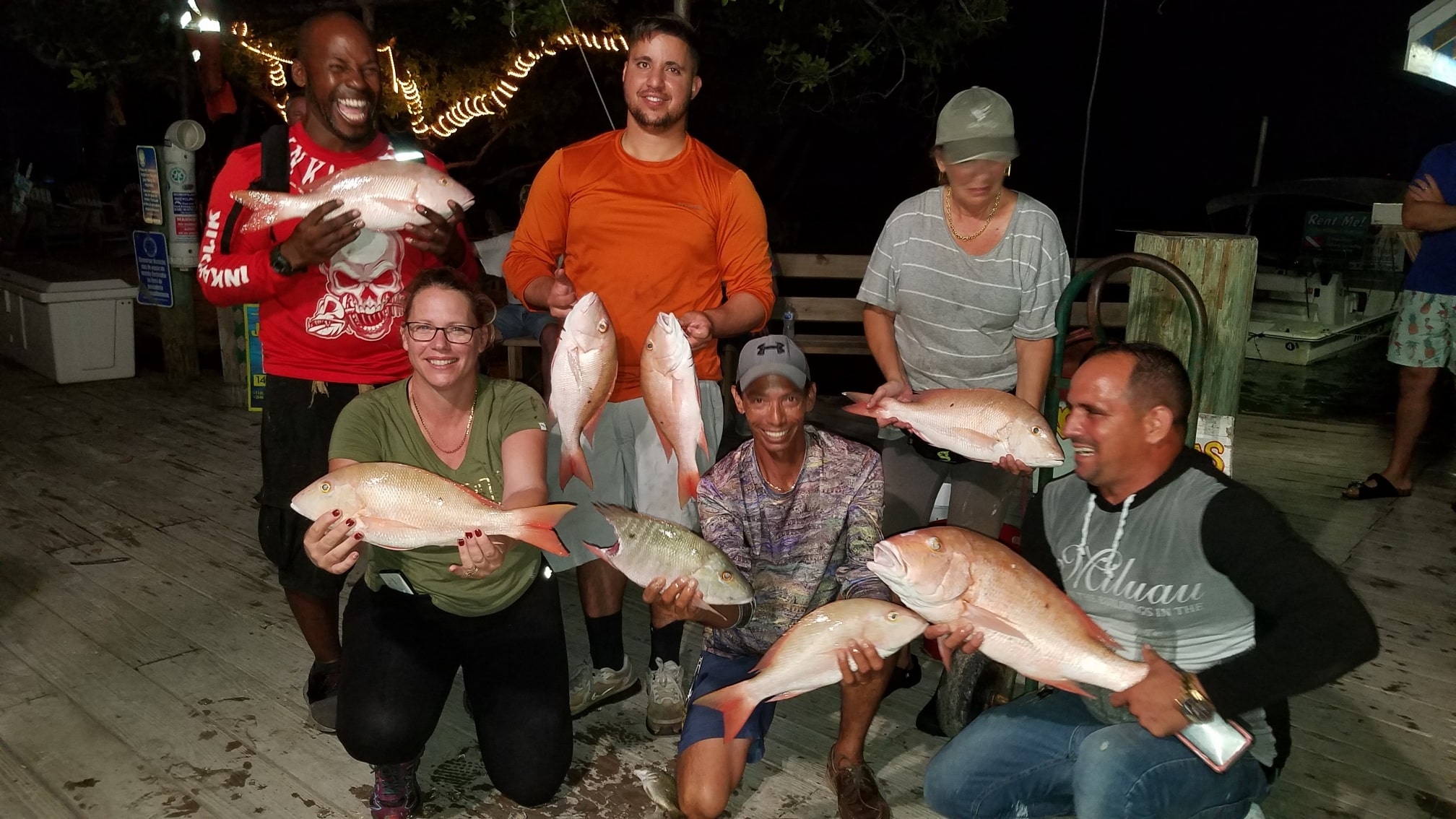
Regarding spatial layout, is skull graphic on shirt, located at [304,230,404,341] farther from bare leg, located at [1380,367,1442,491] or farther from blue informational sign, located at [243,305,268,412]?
bare leg, located at [1380,367,1442,491]

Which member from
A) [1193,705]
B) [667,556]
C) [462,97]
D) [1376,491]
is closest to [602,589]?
[667,556]

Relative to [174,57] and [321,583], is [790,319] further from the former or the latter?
[174,57]

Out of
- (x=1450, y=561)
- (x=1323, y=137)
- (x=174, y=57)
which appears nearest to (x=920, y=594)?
(x=1450, y=561)

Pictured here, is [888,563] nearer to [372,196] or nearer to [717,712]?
[717,712]

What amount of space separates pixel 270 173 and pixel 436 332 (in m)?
0.82

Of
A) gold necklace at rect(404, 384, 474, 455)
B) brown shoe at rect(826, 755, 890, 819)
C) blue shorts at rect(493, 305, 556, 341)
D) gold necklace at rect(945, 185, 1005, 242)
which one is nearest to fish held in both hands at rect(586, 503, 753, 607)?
gold necklace at rect(404, 384, 474, 455)

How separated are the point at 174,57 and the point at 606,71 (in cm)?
522

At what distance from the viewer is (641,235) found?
3113mm

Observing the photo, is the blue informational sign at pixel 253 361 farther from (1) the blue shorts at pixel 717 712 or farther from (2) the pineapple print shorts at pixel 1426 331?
(2) the pineapple print shorts at pixel 1426 331

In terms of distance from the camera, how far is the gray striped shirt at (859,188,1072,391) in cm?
312

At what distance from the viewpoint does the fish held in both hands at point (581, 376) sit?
268 centimetres

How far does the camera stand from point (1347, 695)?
362cm

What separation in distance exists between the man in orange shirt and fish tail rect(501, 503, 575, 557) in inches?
30.9

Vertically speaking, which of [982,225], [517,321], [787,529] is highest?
[982,225]
